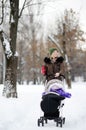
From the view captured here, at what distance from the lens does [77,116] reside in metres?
10.9

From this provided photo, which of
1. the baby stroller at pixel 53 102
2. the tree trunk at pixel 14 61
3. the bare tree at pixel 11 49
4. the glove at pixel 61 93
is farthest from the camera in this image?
the tree trunk at pixel 14 61

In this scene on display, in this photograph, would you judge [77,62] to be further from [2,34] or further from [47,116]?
[47,116]

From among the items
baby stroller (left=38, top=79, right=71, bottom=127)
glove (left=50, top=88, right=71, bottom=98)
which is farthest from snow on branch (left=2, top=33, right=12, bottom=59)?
glove (left=50, top=88, right=71, bottom=98)

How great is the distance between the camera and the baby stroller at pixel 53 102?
9.09m

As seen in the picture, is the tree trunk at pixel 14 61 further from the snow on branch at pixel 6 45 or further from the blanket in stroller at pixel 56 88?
Answer: the blanket in stroller at pixel 56 88

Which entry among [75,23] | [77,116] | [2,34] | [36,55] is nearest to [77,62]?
[36,55]

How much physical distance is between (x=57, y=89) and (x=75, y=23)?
31641 millimetres

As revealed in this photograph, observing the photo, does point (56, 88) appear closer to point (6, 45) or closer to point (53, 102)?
point (53, 102)

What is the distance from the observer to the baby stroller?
909cm

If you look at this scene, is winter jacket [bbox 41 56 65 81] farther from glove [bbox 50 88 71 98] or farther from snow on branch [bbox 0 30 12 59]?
snow on branch [bbox 0 30 12 59]

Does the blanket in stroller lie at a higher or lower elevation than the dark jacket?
lower

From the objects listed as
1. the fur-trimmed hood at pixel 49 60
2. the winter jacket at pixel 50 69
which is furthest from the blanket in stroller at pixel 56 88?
the fur-trimmed hood at pixel 49 60

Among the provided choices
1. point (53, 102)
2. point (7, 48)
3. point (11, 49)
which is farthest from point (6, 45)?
point (53, 102)

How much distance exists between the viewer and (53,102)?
9086mm
